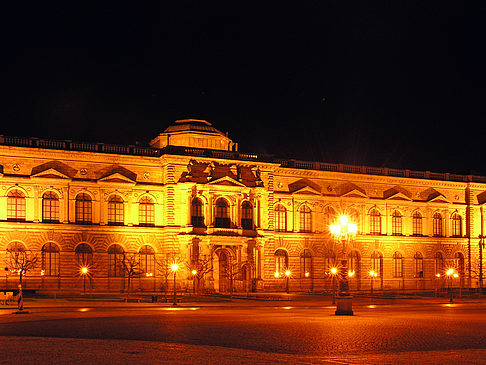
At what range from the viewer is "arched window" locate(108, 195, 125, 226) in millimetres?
67562

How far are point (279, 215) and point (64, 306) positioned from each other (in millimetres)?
34633

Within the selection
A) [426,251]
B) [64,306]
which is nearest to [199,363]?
[64,306]

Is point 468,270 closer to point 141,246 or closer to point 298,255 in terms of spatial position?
point 298,255

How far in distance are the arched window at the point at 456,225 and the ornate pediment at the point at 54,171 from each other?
45278 millimetres

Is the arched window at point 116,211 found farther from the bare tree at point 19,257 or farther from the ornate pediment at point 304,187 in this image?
the ornate pediment at point 304,187

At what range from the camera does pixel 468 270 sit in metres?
85.8

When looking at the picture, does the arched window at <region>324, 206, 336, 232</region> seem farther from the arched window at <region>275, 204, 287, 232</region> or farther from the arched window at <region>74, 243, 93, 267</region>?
the arched window at <region>74, 243, 93, 267</region>

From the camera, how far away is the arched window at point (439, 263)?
8462cm

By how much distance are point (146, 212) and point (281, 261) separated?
15338 mm

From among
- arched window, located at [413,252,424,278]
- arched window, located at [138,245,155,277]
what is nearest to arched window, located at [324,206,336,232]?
arched window, located at [413,252,424,278]

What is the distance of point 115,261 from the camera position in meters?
66.9

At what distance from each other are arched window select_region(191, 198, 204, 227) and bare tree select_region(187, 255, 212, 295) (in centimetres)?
328

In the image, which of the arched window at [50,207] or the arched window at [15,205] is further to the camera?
the arched window at [50,207]

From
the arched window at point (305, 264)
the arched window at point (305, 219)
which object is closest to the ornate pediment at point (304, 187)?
the arched window at point (305, 219)
